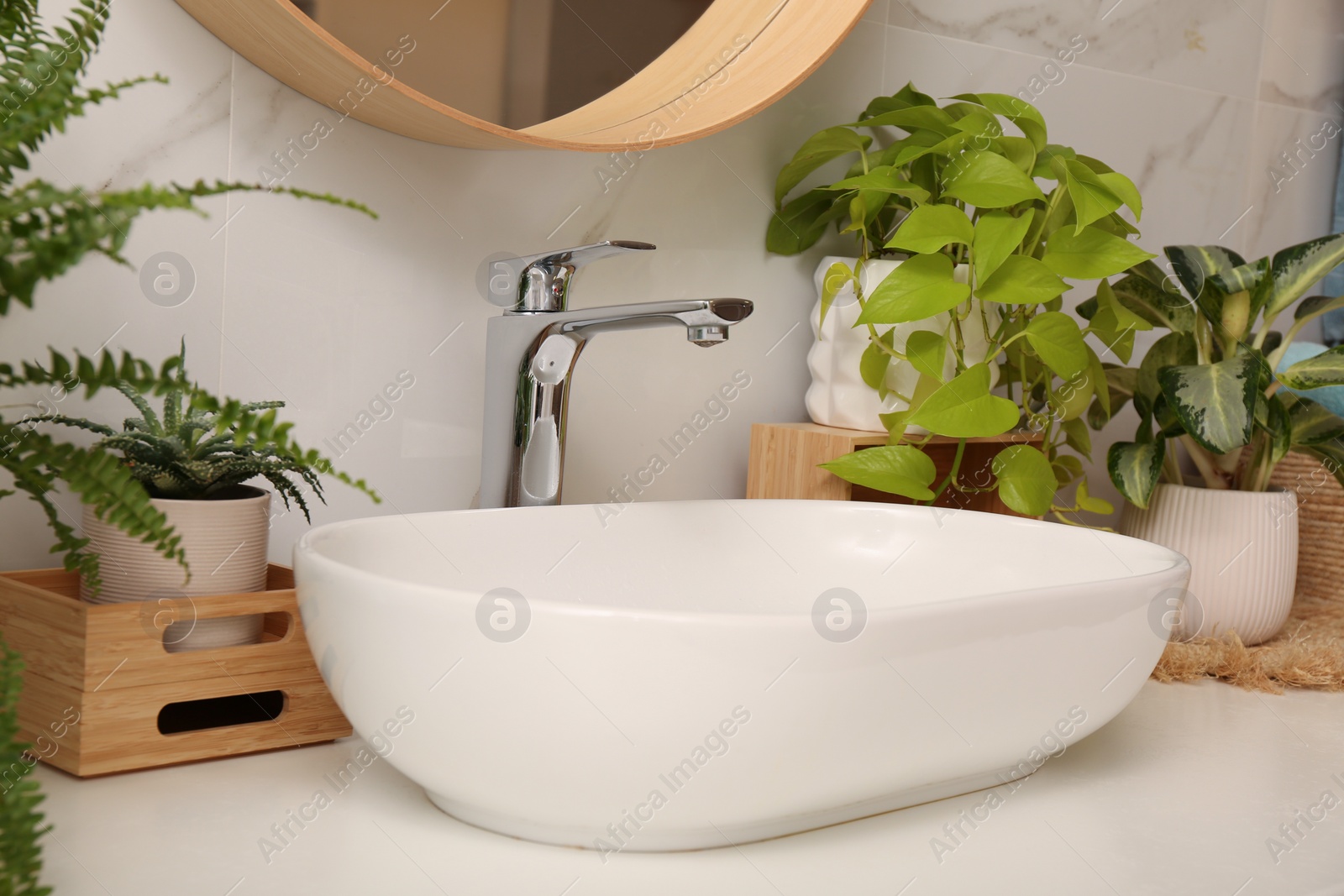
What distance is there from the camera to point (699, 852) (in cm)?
54

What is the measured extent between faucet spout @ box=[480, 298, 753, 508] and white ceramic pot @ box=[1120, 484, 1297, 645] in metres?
0.64

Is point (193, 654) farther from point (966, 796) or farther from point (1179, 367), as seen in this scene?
point (1179, 367)

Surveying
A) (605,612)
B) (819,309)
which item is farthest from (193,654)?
(819,309)

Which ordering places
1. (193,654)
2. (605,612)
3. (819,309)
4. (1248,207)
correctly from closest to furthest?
1. (605,612)
2. (193,654)
3. (819,309)
4. (1248,207)

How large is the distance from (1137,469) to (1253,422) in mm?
104

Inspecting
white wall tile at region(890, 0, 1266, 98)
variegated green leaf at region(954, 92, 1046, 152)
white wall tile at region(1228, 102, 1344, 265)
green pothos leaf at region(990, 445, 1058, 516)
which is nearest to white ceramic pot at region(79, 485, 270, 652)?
green pothos leaf at region(990, 445, 1058, 516)

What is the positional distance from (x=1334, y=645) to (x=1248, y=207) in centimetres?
72

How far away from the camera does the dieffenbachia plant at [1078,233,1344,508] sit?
3.15 ft

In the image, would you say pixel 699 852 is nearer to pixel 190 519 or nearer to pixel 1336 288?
pixel 190 519

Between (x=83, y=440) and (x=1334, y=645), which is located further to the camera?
(x=1334, y=645)

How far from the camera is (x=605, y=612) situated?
460 mm

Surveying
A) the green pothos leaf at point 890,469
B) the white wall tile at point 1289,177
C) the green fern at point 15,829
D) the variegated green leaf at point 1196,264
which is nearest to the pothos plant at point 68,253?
the green fern at point 15,829

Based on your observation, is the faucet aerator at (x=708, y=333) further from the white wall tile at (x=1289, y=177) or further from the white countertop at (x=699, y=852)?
the white wall tile at (x=1289, y=177)

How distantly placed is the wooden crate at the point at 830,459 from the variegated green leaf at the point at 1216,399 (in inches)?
5.3
